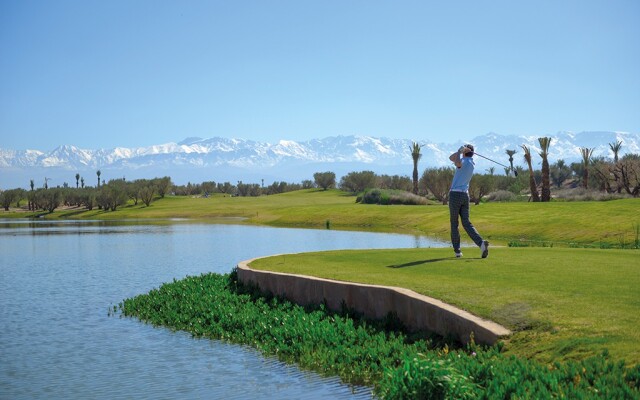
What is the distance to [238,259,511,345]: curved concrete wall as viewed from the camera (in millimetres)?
12680

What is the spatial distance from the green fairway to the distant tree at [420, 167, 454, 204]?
241ft

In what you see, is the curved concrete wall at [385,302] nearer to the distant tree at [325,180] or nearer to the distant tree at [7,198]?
the distant tree at [325,180]

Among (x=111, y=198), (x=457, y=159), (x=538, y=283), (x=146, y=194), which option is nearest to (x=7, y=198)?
(x=146, y=194)

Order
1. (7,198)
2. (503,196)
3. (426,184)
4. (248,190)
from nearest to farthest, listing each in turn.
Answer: (503,196)
(426,184)
(7,198)
(248,190)

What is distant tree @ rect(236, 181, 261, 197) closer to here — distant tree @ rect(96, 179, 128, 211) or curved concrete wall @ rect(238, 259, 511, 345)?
distant tree @ rect(96, 179, 128, 211)

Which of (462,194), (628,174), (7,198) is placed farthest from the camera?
(7,198)

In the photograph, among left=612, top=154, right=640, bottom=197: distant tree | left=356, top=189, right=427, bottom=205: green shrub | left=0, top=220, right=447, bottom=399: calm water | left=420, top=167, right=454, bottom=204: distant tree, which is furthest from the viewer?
left=420, top=167, right=454, bottom=204: distant tree

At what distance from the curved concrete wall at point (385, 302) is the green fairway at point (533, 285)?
407mm

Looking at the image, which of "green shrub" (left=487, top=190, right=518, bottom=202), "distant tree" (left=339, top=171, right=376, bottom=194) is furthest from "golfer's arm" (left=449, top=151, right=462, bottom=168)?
"distant tree" (left=339, top=171, right=376, bottom=194)

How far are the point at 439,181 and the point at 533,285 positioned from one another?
8453 cm

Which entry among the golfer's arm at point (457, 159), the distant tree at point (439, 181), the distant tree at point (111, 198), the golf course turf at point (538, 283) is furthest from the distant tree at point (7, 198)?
the golfer's arm at point (457, 159)

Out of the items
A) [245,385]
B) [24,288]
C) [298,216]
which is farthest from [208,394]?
[298,216]

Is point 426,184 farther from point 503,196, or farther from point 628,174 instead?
point 628,174

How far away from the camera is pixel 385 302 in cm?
1552
